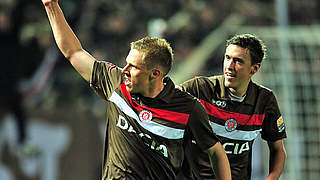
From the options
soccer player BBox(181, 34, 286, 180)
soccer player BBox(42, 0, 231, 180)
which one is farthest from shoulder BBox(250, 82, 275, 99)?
soccer player BBox(42, 0, 231, 180)

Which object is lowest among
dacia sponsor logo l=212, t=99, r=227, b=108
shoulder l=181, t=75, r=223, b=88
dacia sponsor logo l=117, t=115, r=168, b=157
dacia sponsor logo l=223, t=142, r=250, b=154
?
dacia sponsor logo l=223, t=142, r=250, b=154

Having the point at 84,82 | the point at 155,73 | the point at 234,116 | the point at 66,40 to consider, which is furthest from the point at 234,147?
the point at 84,82

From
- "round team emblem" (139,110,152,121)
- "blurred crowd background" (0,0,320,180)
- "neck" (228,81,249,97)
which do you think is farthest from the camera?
"blurred crowd background" (0,0,320,180)

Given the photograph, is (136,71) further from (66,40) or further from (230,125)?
(230,125)

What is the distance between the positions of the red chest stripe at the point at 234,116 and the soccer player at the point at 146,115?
54cm

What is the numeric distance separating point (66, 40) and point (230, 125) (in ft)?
4.46

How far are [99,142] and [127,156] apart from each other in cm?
595

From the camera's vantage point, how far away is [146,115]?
4.21 m

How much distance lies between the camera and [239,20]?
12.3 m

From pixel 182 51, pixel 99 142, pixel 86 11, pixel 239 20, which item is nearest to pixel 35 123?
pixel 99 142

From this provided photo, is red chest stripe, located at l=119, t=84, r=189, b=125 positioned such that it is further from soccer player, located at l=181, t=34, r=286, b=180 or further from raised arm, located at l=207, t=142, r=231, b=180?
soccer player, located at l=181, t=34, r=286, b=180

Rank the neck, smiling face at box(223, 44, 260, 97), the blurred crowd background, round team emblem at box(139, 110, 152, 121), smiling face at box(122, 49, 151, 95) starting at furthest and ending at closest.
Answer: the blurred crowd background → the neck → smiling face at box(223, 44, 260, 97) → round team emblem at box(139, 110, 152, 121) → smiling face at box(122, 49, 151, 95)

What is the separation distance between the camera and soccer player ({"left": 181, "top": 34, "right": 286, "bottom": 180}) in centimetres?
472

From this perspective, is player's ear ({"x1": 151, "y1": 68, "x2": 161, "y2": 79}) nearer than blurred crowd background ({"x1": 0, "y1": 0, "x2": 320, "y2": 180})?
Yes
